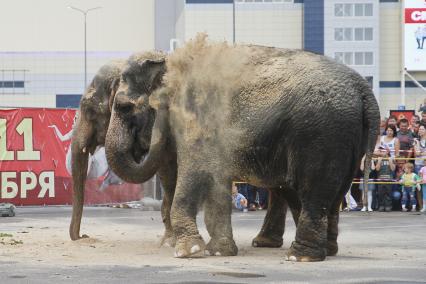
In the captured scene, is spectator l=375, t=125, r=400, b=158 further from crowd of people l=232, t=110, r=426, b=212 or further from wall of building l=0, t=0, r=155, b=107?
wall of building l=0, t=0, r=155, b=107

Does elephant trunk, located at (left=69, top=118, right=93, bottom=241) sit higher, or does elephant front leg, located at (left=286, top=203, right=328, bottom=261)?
elephant trunk, located at (left=69, top=118, right=93, bottom=241)

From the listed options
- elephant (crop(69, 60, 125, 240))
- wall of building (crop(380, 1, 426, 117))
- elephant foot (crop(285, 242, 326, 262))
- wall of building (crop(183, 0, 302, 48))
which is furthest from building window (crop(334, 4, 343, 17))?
elephant foot (crop(285, 242, 326, 262))

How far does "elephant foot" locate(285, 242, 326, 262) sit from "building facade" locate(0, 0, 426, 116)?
70.9 metres

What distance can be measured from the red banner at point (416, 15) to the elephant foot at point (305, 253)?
73.0m

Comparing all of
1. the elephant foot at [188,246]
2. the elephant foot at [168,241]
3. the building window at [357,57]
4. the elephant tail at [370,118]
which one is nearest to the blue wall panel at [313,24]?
the building window at [357,57]

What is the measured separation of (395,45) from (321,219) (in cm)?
7406

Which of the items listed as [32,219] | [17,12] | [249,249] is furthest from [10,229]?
[17,12]

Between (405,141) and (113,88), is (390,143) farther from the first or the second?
(113,88)

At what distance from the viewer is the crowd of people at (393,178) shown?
827 inches

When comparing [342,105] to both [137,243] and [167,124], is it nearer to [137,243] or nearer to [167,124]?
[167,124]

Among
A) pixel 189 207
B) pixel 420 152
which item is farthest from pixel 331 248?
pixel 420 152

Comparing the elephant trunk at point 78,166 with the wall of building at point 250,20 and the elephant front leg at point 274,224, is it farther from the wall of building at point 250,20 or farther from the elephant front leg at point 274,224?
the wall of building at point 250,20

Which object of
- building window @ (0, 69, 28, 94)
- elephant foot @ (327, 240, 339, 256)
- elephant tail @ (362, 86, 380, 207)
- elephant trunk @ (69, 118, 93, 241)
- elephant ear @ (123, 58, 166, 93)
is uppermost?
building window @ (0, 69, 28, 94)

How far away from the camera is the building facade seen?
81.3 m
